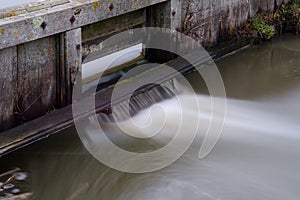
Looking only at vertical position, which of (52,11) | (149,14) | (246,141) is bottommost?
(246,141)

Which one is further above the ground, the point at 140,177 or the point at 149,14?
the point at 149,14

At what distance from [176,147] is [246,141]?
67cm

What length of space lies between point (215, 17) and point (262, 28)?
97 cm

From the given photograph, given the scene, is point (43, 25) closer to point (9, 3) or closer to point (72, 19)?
point (72, 19)

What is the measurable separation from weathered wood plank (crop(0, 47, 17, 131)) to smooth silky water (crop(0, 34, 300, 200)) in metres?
0.32

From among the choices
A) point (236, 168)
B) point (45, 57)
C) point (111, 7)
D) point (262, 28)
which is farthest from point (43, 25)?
point (262, 28)

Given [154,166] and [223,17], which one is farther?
[223,17]

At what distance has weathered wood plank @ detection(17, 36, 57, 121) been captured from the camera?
5121 mm

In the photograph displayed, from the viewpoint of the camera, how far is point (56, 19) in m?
5.20

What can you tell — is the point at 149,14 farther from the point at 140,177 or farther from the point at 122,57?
the point at 140,177

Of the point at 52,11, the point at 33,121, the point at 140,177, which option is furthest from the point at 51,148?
the point at 52,11

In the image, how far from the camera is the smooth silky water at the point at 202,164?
15.3 feet

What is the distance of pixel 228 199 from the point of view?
4.56 m

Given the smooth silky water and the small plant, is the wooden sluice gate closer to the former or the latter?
the smooth silky water
